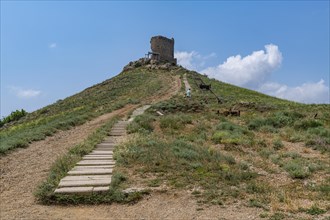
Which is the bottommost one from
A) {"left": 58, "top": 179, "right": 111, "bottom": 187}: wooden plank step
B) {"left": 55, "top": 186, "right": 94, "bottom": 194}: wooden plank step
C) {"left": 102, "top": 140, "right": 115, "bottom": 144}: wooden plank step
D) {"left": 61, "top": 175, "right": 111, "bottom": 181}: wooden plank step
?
{"left": 55, "top": 186, "right": 94, "bottom": 194}: wooden plank step

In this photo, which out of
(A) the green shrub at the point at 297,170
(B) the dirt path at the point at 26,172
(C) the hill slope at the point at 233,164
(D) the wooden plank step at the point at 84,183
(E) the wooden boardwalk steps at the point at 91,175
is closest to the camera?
(B) the dirt path at the point at 26,172

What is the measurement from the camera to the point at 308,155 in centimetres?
1120

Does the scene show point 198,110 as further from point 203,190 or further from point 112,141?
point 203,190

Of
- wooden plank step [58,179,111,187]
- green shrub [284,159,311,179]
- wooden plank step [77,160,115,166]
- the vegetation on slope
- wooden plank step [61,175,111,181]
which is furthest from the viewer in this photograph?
wooden plank step [77,160,115,166]

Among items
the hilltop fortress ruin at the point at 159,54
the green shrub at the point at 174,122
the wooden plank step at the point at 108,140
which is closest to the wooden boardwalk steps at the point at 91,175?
the wooden plank step at the point at 108,140

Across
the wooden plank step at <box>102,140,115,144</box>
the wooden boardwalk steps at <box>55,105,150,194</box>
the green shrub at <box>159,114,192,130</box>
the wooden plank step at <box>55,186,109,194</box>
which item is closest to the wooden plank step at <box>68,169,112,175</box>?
the wooden boardwalk steps at <box>55,105,150,194</box>

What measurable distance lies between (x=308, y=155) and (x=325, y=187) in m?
4.22

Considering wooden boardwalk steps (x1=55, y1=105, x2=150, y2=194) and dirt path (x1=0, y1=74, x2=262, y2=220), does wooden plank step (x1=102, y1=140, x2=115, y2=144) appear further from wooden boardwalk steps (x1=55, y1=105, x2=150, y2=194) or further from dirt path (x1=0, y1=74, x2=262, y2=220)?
dirt path (x1=0, y1=74, x2=262, y2=220)

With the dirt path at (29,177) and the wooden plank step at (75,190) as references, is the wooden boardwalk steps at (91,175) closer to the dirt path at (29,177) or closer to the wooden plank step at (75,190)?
the wooden plank step at (75,190)

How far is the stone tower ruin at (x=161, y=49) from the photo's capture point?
58344 millimetres

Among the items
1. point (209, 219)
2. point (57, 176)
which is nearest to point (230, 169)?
point (209, 219)

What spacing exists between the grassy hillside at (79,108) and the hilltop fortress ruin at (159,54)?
7.00 m

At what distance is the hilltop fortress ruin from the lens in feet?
188

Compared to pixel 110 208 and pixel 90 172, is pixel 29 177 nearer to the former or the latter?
pixel 90 172
